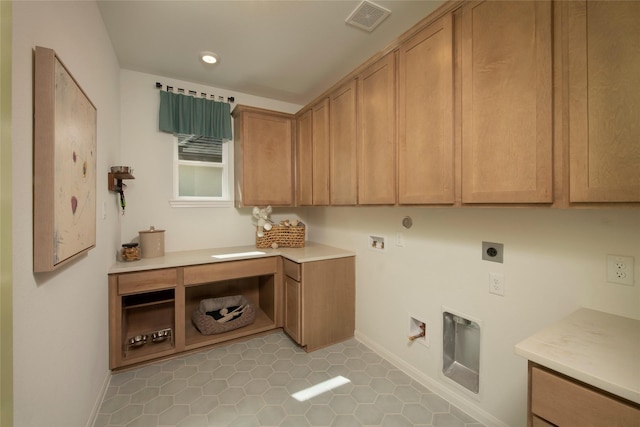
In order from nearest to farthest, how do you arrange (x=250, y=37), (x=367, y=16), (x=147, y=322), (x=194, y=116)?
(x=367, y=16), (x=250, y=37), (x=147, y=322), (x=194, y=116)

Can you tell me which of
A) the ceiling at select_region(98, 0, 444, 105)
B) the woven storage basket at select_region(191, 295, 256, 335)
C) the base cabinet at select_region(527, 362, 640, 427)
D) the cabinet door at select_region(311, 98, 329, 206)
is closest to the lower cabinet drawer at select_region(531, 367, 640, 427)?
the base cabinet at select_region(527, 362, 640, 427)

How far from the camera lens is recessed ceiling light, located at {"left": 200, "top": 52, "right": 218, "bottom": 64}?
2.30 meters

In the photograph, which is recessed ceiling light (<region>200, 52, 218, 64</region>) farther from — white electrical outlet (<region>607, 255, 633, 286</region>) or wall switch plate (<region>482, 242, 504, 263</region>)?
white electrical outlet (<region>607, 255, 633, 286</region>)

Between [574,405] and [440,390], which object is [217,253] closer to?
[440,390]

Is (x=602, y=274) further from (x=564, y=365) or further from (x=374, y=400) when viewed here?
(x=374, y=400)

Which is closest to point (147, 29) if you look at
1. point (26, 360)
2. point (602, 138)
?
point (26, 360)

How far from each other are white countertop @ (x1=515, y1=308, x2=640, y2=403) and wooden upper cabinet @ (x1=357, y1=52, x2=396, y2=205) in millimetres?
1043

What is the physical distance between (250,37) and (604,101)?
2.15 meters

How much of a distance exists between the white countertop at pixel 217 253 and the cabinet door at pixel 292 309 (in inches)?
10.2

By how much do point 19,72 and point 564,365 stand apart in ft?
6.39

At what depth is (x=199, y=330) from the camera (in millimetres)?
2535

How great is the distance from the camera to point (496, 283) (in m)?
1.55

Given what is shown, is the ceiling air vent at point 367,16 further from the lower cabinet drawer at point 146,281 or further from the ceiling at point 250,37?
the lower cabinet drawer at point 146,281

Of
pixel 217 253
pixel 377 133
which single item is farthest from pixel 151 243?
pixel 377 133
